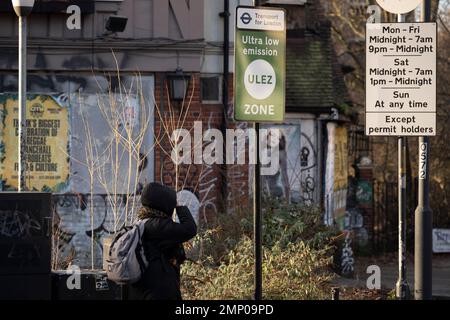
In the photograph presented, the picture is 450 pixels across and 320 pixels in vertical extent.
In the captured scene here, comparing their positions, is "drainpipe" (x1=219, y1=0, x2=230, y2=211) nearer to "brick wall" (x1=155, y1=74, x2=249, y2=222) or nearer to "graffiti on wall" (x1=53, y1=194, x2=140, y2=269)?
"brick wall" (x1=155, y1=74, x2=249, y2=222)

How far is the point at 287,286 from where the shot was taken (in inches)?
425

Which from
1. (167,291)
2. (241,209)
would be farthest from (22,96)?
(167,291)

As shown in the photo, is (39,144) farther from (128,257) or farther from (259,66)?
(128,257)

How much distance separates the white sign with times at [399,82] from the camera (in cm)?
1042

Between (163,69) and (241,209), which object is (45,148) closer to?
(163,69)

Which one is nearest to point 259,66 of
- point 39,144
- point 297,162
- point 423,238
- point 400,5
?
point 400,5

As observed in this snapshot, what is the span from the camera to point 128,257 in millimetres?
7352

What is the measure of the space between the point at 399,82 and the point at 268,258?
2514 millimetres

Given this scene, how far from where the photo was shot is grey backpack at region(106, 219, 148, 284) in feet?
24.1

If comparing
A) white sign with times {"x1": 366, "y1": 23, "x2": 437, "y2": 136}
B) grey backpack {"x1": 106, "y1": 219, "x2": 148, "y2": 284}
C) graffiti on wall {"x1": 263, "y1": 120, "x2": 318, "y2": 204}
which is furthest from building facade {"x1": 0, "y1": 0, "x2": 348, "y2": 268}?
grey backpack {"x1": 106, "y1": 219, "x2": 148, "y2": 284}

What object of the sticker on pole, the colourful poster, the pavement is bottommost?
the pavement

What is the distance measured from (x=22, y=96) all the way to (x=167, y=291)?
16.7 ft

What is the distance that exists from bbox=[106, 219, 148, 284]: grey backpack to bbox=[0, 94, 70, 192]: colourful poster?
8835mm

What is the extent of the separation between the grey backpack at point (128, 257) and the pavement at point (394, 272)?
7.47 meters
